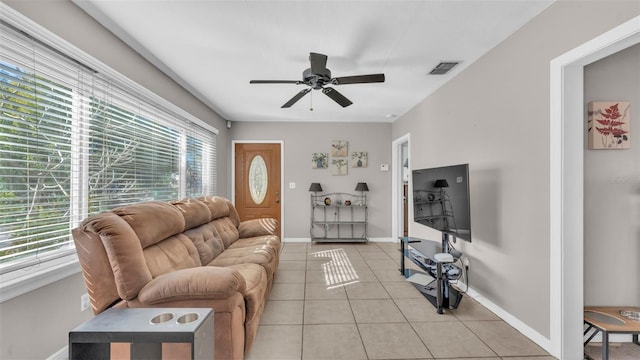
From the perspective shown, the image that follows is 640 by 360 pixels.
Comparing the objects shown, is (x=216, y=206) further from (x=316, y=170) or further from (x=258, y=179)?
(x=316, y=170)

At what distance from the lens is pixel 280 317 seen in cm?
241

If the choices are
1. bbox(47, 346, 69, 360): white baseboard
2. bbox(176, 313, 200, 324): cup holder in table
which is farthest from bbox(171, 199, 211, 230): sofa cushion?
bbox(176, 313, 200, 324): cup holder in table

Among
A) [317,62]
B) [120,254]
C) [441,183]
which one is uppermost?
[317,62]

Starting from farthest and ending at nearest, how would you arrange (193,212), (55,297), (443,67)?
(443,67), (193,212), (55,297)

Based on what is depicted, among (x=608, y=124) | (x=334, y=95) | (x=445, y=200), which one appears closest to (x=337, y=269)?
(x=445, y=200)

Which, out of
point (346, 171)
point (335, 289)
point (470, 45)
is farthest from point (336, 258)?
point (470, 45)

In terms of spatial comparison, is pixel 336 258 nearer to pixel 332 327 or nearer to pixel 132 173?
pixel 332 327

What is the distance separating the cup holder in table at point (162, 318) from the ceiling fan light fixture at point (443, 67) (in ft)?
10.6

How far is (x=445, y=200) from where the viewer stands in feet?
9.08

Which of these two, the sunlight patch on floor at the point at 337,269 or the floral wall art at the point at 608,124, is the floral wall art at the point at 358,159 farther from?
the floral wall art at the point at 608,124

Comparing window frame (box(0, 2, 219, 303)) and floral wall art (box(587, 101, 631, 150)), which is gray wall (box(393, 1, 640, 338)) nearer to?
floral wall art (box(587, 101, 631, 150))

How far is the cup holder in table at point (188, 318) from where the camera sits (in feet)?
4.02

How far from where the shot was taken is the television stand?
249cm

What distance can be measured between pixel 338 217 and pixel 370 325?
3.27 m
